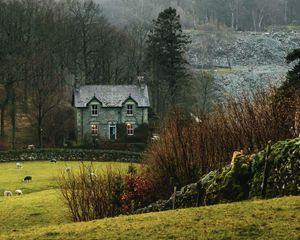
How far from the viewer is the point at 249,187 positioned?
1869 centimetres

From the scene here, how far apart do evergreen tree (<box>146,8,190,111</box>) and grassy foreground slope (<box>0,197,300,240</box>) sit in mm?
66025

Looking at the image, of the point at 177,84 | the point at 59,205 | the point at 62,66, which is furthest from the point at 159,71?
the point at 59,205

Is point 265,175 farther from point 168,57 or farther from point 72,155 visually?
point 168,57

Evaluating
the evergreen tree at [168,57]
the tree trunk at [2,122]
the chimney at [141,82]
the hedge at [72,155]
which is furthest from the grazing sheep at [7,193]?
the evergreen tree at [168,57]

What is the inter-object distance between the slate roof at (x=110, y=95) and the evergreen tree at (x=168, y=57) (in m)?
5.93

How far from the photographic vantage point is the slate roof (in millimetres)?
77375

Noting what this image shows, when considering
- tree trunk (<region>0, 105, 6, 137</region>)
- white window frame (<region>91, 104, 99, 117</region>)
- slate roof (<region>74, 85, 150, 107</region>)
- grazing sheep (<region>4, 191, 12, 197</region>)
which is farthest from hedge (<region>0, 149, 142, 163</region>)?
grazing sheep (<region>4, 191, 12, 197</region>)

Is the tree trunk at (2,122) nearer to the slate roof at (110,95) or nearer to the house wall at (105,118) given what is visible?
the slate roof at (110,95)

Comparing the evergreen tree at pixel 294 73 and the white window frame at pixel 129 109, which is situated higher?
the evergreen tree at pixel 294 73

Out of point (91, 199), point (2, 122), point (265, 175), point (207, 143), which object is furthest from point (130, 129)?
point (265, 175)

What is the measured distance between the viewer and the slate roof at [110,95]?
77375 mm

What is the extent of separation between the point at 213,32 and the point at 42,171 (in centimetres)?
14111

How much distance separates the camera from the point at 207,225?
1396cm

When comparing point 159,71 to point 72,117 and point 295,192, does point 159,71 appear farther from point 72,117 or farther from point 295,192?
point 295,192
